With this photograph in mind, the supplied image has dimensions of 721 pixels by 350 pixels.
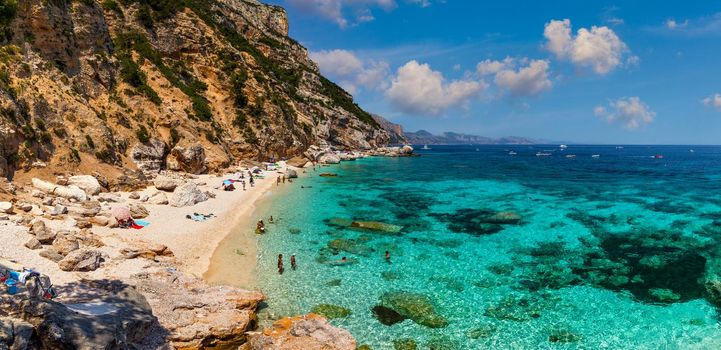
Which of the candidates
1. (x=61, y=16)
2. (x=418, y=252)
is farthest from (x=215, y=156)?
(x=418, y=252)

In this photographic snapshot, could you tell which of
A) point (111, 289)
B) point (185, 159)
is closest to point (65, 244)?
point (111, 289)

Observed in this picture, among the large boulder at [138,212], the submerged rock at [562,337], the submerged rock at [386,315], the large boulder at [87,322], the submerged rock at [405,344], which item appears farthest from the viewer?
the large boulder at [138,212]

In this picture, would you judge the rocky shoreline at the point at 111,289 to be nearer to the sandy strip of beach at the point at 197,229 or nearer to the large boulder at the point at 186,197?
the sandy strip of beach at the point at 197,229

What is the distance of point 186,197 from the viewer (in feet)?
107

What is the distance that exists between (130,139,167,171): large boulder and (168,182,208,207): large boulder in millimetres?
11095

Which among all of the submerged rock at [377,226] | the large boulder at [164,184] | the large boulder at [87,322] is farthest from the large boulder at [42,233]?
the submerged rock at [377,226]

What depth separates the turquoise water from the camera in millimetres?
15398

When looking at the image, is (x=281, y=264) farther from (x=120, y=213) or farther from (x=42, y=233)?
(x=120, y=213)

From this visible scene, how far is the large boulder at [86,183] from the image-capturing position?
29.1 m

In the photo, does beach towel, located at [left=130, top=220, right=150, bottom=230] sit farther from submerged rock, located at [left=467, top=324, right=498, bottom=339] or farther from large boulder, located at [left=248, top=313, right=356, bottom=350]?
submerged rock, located at [left=467, top=324, right=498, bottom=339]

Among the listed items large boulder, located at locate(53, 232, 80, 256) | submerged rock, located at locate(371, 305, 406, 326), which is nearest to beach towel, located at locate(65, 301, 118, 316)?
large boulder, located at locate(53, 232, 80, 256)

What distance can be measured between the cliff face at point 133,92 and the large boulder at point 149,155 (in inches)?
4.7

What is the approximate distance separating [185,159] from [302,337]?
3932 cm

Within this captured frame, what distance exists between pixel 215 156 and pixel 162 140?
27.0 ft
